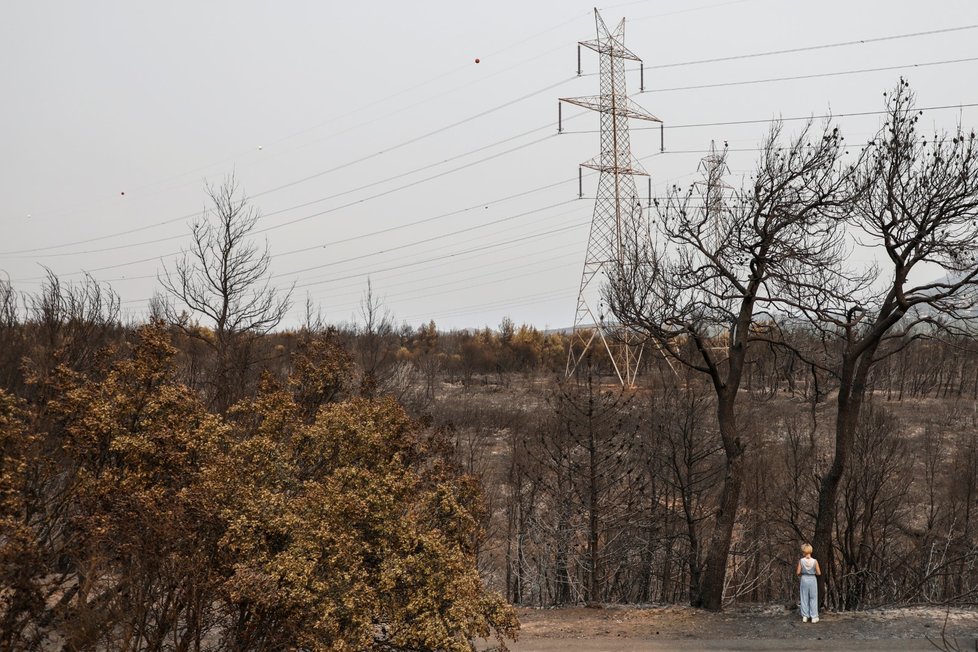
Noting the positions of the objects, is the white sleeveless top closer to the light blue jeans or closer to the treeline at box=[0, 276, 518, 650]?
the light blue jeans

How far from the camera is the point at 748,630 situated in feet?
46.8

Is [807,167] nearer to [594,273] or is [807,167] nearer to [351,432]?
[351,432]

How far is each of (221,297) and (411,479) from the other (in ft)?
54.8

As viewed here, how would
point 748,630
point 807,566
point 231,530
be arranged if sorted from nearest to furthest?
point 231,530 → point 748,630 → point 807,566

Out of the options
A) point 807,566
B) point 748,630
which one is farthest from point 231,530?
point 807,566

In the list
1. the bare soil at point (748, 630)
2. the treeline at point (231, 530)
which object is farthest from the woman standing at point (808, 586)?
the treeline at point (231, 530)

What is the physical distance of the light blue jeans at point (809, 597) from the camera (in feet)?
47.5

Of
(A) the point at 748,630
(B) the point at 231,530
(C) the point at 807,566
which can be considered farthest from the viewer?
(C) the point at 807,566

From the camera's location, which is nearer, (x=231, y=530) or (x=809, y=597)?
(x=231, y=530)

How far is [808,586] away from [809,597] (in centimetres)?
19

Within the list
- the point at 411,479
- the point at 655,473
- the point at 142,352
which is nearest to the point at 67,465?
the point at 142,352

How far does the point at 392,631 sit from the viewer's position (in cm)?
995

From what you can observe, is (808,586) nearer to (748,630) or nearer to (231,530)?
(748,630)

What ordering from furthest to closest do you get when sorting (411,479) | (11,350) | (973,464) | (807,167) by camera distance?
(973,464) → (11,350) → (807,167) → (411,479)
